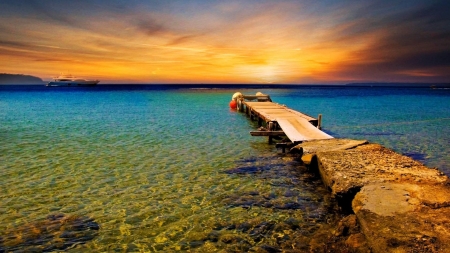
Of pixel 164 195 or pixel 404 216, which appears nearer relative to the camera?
pixel 404 216

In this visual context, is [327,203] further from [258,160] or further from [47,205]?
[47,205]

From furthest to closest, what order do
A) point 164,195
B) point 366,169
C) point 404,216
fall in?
point 164,195 < point 366,169 < point 404,216

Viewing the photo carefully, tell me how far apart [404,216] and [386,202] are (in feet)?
1.94

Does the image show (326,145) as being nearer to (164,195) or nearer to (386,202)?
(386,202)

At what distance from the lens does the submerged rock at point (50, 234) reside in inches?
210

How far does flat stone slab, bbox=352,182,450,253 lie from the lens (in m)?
3.87

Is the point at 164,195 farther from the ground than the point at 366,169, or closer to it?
closer to it

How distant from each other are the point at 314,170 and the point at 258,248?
487cm

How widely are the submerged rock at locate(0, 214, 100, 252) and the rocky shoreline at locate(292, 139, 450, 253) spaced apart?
15.6ft

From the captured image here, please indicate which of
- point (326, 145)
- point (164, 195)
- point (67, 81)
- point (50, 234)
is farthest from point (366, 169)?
point (67, 81)

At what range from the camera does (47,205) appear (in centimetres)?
710

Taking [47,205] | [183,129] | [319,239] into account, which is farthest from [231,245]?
[183,129]

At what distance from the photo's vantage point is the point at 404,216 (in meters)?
4.56

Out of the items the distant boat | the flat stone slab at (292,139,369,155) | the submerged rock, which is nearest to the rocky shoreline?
the flat stone slab at (292,139,369,155)
